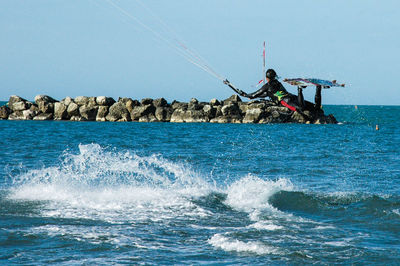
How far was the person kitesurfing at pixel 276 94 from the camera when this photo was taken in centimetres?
1551

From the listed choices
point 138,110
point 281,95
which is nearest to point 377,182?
point 281,95

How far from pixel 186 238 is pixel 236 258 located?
163cm

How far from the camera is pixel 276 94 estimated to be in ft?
51.4

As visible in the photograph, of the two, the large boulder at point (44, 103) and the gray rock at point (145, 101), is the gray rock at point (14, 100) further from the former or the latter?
the gray rock at point (145, 101)

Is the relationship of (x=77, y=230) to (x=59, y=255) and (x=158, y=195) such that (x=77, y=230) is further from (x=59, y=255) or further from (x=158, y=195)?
(x=158, y=195)

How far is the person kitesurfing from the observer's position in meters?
Result: 15.5

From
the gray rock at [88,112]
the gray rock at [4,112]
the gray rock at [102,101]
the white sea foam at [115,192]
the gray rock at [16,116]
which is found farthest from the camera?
the gray rock at [4,112]

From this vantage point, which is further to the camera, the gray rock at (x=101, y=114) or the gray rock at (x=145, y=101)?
the gray rock at (x=145, y=101)

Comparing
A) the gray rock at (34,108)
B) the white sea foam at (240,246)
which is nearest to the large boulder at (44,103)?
the gray rock at (34,108)

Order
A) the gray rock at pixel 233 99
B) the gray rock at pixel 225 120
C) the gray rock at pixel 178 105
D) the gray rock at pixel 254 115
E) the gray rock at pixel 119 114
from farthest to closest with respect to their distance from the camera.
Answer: the gray rock at pixel 178 105, the gray rock at pixel 119 114, the gray rock at pixel 233 99, the gray rock at pixel 225 120, the gray rock at pixel 254 115

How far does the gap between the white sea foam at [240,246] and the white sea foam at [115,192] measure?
8.36ft

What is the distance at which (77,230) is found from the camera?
35.8ft

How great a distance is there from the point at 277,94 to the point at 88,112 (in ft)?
196

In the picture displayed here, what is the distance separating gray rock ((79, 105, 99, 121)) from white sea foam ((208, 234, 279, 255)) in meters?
64.4
